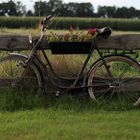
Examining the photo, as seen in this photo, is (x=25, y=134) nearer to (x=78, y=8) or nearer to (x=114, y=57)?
(x=114, y=57)

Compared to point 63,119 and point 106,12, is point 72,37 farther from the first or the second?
point 106,12

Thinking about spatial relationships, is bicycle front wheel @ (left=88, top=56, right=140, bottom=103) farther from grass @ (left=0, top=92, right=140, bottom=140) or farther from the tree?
the tree

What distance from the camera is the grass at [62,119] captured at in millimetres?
6454

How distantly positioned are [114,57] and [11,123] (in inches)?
89.3

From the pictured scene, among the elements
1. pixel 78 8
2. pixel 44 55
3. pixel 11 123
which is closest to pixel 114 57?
pixel 44 55

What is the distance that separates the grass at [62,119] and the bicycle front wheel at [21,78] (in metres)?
0.20

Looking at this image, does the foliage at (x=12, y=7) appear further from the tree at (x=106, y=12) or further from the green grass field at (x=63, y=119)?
the tree at (x=106, y=12)

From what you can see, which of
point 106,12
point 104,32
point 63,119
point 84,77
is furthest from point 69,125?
point 106,12

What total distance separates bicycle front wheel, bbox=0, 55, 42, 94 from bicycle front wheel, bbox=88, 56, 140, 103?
0.88 metres

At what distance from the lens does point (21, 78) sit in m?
8.41

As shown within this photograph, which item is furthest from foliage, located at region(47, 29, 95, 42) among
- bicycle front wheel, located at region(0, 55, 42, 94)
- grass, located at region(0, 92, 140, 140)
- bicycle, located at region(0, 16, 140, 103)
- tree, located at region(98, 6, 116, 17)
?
tree, located at region(98, 6, 116, 17)

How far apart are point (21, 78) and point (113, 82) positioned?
150cm

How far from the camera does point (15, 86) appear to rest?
27.6ft

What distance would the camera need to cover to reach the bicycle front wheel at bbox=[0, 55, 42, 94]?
27.5ft
